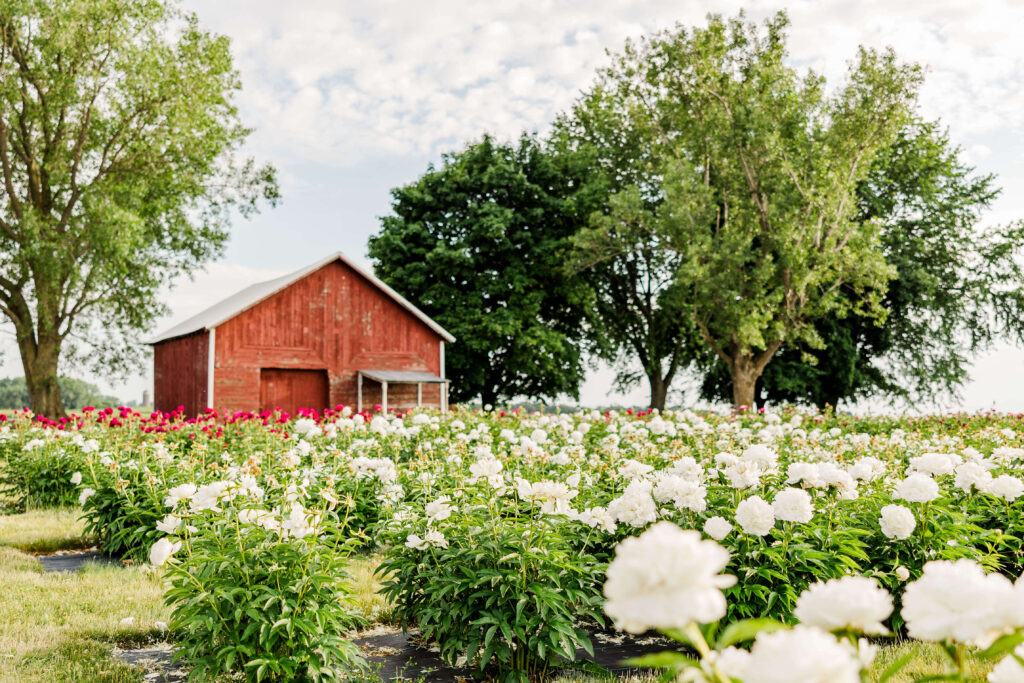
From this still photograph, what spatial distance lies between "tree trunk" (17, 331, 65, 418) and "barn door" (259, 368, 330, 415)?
267 inches

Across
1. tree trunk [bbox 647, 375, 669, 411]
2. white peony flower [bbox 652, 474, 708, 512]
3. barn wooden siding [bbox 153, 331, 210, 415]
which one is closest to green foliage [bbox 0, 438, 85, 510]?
white peony flower [bbox 652, 474, 708, 512]

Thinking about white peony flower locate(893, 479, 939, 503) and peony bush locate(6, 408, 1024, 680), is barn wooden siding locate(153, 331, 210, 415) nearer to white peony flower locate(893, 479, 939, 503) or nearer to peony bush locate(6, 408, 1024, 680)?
peony bush locate(6, 408, 1024, 680)

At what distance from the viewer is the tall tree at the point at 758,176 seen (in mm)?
23297

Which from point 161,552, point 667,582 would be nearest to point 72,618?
point 161,552

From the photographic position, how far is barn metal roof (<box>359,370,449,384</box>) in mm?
22375

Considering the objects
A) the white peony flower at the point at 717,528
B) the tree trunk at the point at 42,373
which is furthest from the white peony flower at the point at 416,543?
the tree trunk at the point at 42,373

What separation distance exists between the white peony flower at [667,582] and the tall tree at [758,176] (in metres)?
22.7

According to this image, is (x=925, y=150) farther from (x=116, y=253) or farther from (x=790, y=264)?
(x=116, y=253)

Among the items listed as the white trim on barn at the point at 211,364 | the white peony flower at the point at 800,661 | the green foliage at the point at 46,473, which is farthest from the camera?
the white trim on barn at the point at 211,364

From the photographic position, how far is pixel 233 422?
36.6 feet

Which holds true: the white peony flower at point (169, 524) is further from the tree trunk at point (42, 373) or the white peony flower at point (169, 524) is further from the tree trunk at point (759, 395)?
the tree trunk at point (759, 395)

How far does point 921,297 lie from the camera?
28281 millimetres

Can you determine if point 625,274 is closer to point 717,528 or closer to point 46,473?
point 46,473

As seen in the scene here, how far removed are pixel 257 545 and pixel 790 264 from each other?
72.5ft
